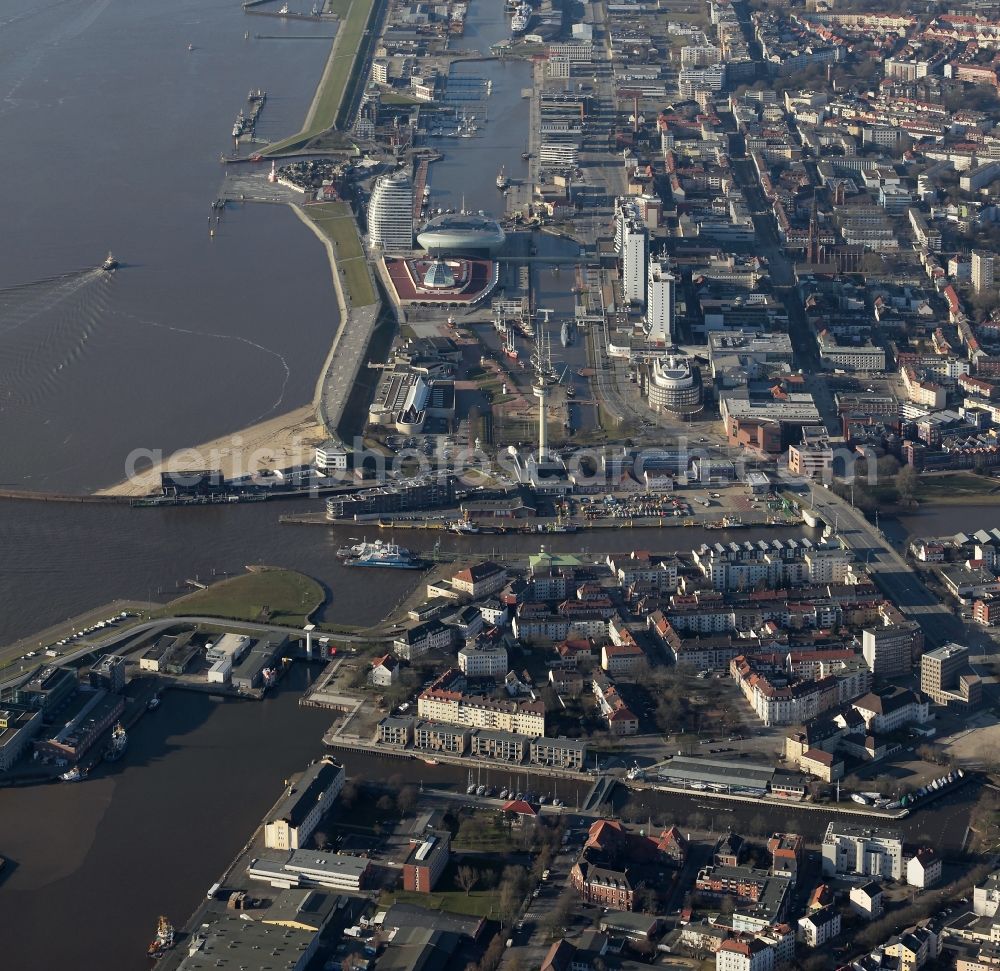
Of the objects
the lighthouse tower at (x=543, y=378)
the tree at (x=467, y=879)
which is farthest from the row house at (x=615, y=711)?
the lighthouse tower at (x=543, y=378)

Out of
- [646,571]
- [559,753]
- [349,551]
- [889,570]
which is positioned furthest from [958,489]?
[559,753]

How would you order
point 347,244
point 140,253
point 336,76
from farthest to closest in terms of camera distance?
point 336,76, point 347,244, point 140,253

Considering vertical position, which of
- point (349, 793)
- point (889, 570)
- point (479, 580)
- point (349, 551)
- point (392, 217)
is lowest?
point (392, 217)

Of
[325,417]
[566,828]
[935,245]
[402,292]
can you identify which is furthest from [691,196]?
[566,828]

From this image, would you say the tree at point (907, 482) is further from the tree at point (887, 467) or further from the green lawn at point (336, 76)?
the green lawn at point (336, 76)

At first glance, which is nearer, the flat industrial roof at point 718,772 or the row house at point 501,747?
the flat industrial roof at point 718,772

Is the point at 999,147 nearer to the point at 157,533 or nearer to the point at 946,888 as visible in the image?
the point at 157,533

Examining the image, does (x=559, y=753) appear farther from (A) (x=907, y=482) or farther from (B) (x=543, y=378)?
(B) (x=543, y=378)
